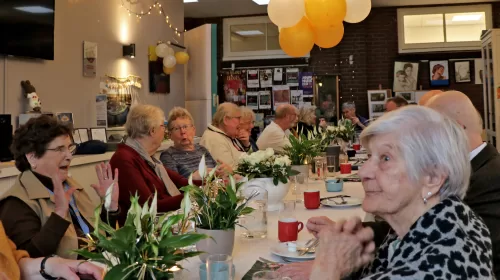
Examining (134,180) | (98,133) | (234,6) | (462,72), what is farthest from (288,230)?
(462,72)

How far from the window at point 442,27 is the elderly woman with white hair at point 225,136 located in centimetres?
509

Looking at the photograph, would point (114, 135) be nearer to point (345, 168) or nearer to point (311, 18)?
point (311, 18)

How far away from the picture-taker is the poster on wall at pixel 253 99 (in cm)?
942

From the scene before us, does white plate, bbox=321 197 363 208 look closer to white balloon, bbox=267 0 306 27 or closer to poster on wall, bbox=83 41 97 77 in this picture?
white balloon, bbox=267 0 306 27

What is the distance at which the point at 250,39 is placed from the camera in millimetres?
9469

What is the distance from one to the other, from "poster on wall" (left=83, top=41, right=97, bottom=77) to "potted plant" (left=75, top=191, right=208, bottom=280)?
4356 mm

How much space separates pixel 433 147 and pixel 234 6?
7.85 meters

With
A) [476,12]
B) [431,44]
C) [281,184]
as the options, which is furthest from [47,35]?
[476,12]

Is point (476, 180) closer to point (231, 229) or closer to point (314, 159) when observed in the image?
point (231, 229)

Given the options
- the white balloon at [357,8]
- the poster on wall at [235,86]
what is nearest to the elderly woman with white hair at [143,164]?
the white balloon at [357,8]

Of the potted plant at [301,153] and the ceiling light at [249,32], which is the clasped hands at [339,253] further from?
the ceiling light at [249,32]

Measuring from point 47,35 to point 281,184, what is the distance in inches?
118

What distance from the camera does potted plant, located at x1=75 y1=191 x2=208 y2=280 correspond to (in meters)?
1.13

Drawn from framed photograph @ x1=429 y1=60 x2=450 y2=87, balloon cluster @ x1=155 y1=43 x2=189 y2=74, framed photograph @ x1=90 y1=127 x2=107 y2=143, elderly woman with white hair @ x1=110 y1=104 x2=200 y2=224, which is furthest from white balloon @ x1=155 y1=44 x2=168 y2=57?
framed photograph @ x1=429 y1=60 x2=450 y2=87
